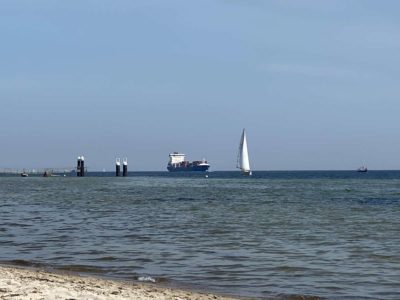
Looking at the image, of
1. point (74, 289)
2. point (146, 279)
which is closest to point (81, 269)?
point (146, 279)

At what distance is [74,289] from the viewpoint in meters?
11.6

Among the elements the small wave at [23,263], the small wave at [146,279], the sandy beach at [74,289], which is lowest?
the small wave at [23,263]

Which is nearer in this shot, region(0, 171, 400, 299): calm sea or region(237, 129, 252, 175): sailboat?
region(0, 171, 400, 299): calm sea

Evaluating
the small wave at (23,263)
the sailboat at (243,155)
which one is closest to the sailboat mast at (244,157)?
the sailboat at (243,155)

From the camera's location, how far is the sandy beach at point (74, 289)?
35.8 ft

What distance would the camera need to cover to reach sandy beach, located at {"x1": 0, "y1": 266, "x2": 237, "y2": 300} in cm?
1092

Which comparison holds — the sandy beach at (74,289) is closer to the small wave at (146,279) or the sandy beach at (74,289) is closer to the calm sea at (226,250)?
the small wave at (146,279)

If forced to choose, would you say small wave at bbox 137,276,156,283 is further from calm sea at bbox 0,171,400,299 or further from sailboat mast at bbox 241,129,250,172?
sailboat mast at bbox 241,129,250,172

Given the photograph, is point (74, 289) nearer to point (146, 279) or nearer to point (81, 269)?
point (146, 279)

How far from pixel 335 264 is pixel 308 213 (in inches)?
769

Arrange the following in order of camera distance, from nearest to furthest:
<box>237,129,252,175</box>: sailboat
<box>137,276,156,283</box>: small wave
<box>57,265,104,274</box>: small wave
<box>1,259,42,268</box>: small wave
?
<box>137,276,156,283</box>: small wave → <box>57,265,104,274</box>: small wave → <box>1,259,42,268</box>: small wave → <box>237,129,252,175</box>: sailboat

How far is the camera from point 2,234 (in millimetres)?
24078

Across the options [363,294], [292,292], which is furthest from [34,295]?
[363,294]

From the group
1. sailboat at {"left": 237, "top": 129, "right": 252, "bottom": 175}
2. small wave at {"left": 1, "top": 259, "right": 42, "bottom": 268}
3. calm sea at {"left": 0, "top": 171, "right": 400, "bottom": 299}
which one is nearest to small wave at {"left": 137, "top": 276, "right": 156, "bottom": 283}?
calm sea at {"left": 0, "top": 171, "right": 400, "bottom": 299}
